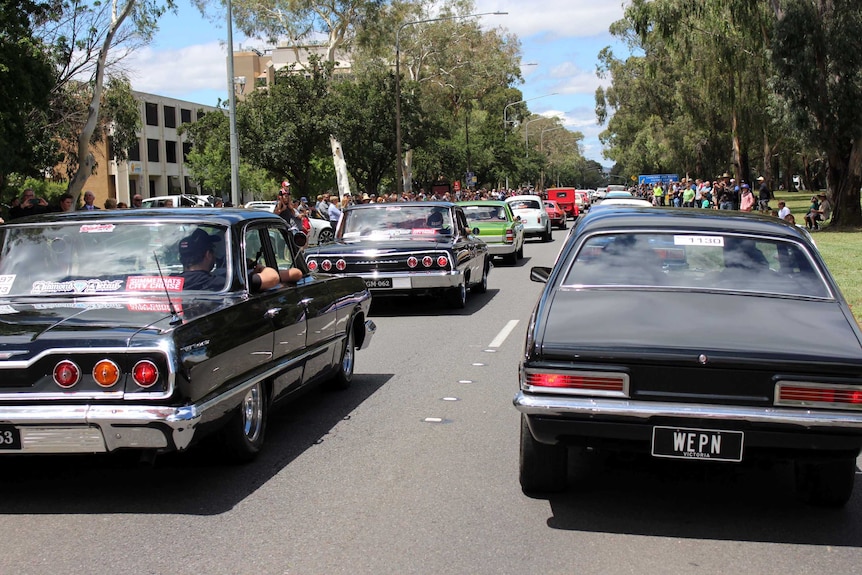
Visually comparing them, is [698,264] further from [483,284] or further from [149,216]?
[483,284]

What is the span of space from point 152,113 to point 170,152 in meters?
4.23

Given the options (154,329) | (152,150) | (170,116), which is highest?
(170,116)

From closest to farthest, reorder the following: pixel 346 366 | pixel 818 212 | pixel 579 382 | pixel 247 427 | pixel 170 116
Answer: pixel 579 382 → pixel 247 427 → pixel 346 366 → pixel 818 212 → pixel 170 116

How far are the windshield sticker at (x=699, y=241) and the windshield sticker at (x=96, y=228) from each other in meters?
3.58

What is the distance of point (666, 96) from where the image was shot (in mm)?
66375

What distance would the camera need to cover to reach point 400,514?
505cm

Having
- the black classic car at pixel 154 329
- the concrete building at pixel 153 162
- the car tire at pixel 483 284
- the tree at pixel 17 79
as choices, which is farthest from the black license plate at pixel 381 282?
the concrete building at pixel 153 162

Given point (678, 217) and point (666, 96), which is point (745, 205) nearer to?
point (678, 217)

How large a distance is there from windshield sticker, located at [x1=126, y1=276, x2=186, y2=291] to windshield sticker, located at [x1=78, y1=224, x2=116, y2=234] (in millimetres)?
491

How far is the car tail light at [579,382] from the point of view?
4625 millimetres

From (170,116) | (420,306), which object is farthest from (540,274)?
(170,116)

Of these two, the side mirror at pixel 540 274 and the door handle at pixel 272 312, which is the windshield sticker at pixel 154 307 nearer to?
Result: the door handle at pixel 272 312

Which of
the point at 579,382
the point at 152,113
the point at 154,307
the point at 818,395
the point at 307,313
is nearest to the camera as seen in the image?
the point at 818,395

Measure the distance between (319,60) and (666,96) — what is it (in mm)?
28234
